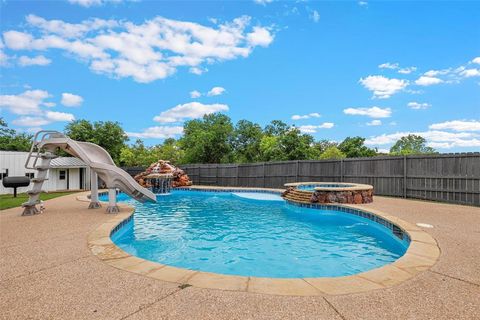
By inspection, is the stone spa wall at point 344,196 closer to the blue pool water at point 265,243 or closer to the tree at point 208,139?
the blue pool water at point 265,243

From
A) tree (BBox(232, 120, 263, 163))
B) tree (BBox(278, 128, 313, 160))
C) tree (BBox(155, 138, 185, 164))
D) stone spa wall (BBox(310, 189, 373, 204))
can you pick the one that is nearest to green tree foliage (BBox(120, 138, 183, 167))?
tree (BBox(155, 138, 185, 164))

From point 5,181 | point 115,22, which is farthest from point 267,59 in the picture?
point 5,181

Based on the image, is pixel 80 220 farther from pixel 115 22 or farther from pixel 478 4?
pixel 478 4

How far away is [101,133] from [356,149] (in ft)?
89.3

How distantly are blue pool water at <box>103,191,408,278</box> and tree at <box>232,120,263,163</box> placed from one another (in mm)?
25051

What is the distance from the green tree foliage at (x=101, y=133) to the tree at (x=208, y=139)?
7762mm

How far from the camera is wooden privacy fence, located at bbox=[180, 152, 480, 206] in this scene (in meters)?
8.73

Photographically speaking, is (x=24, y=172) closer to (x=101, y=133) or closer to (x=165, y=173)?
(x=165, y=173)

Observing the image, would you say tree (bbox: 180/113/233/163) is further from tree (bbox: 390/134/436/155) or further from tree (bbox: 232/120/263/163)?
tree (bbox: 390/134/436/155)

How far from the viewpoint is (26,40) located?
12.0 m

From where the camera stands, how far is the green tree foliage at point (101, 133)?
2527cm

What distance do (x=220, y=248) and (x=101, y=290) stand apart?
3.05 meters

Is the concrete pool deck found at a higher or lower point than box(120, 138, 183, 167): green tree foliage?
lower

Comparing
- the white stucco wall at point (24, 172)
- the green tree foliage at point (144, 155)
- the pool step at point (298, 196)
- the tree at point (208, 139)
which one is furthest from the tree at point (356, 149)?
the white stucco wall at point (24, 172)
